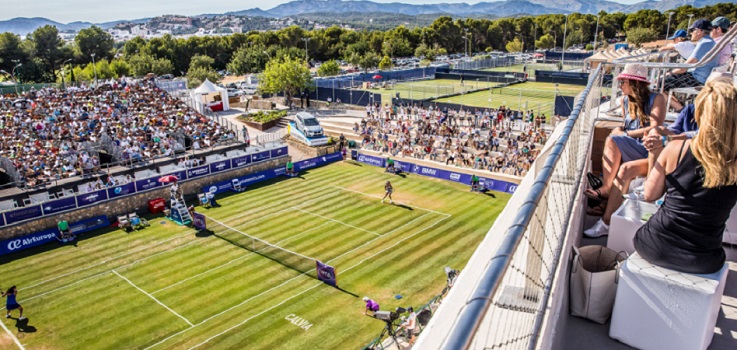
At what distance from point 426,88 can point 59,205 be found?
153 feet

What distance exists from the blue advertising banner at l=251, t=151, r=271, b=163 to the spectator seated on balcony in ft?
89.5

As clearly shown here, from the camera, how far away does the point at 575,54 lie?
110m

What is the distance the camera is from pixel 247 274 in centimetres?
2058

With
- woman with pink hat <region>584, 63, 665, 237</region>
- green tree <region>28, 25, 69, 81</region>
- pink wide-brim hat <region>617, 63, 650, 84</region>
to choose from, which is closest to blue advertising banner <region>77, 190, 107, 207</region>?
woman with pink hat <region>584, 63, 665, 237</region>

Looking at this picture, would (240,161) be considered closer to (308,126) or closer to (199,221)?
(199,221)

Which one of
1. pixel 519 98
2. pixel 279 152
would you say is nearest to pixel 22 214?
pixel 279 152

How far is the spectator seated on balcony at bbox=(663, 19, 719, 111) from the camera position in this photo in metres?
9.09

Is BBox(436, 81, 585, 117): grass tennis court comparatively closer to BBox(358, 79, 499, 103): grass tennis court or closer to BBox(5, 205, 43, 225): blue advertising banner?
BBox(358, 79, 499, 103): grass tennis court

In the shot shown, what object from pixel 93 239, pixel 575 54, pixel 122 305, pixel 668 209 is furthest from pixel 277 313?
pixel 575 54

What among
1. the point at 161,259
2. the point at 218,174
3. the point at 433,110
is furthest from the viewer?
the point at 433,110

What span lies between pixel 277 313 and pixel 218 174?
1685cm

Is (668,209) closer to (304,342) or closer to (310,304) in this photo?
(304,342)

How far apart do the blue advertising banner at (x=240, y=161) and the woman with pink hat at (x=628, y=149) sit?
2919 centimetres

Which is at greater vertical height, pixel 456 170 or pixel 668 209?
pixel 668 209
